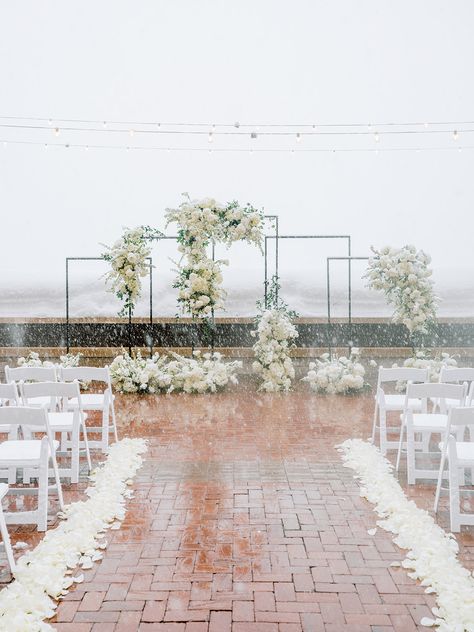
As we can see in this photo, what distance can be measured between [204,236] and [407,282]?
3043 millimetres

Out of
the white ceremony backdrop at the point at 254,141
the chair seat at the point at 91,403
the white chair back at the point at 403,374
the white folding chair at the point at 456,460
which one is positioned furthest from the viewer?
the white ceremony backdrop at the point at 254,141

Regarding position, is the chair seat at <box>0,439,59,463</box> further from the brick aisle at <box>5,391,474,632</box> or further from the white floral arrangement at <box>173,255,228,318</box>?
the white floral arrangement at <box>173,255,228,318</box>

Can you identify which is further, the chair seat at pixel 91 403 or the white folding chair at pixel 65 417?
the chair seat at pixel 91 403

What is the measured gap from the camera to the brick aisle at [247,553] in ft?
9.89

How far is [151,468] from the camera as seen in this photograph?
5.53 metres

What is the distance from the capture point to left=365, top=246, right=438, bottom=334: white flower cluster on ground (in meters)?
9.65

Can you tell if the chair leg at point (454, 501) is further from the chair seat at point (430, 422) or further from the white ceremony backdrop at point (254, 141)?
the white ceremony backdrop at point (254, 141)

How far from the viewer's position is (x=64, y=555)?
363cm

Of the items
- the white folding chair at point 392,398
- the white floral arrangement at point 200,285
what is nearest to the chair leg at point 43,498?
the white folding chair at point 392,398

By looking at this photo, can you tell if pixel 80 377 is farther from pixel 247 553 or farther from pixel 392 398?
pixel 392 398

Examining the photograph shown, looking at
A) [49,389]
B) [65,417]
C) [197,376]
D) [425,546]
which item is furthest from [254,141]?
[425,546]

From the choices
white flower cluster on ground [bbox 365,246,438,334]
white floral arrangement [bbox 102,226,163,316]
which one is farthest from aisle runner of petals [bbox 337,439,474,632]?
white floral arrangement [bbox 102,226,163,316]

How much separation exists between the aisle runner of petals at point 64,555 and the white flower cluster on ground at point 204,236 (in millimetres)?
4673

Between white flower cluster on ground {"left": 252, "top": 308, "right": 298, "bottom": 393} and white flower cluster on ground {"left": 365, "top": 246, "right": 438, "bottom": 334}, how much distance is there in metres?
1.43
